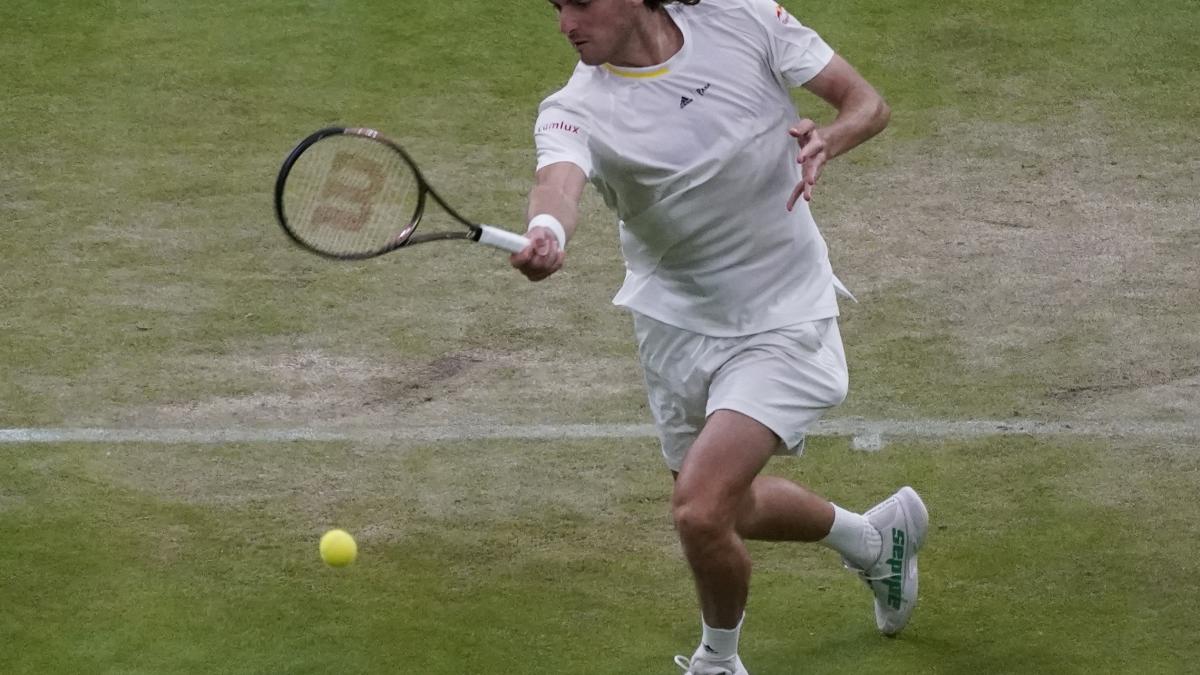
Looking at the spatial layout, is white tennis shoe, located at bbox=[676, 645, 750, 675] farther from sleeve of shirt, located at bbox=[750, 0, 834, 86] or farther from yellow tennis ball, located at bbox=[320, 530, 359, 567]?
sleeve of shirt, located at bbox=[750, 0, 834, 86]

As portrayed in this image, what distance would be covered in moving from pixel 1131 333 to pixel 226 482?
363 centimetres

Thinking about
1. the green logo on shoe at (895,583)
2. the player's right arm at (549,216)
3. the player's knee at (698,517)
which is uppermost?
the player's right arm at (549,216)

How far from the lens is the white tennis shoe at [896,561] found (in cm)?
567

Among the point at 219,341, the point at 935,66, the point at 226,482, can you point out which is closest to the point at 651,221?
the point at 226,482

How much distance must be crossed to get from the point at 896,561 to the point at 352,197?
1.98 m

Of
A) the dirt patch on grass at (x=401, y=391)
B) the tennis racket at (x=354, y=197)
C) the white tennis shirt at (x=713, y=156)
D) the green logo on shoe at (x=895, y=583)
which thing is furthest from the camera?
the dirt patch on grass at (x=401, y=391)

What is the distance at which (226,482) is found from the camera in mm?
6699

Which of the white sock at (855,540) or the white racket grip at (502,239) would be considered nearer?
the white racket grip at (502,239)

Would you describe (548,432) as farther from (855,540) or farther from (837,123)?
(837,123)

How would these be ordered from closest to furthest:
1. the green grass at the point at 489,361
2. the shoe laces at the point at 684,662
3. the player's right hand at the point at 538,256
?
the player's right hand at the point at 538,256 → the shoe laces at the point at 684,662 → the green grass at the point at 489,361

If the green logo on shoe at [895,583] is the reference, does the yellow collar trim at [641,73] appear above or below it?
above

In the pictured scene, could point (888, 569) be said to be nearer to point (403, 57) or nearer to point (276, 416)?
point (276, 416)

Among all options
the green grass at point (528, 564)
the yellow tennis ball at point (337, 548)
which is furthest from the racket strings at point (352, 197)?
the green grass at point (528, 564)

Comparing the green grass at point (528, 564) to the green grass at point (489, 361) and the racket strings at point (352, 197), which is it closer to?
the green grass at point (489, 361)
